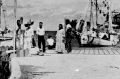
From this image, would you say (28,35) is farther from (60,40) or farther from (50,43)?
(50,43)

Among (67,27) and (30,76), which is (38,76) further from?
(67,27)

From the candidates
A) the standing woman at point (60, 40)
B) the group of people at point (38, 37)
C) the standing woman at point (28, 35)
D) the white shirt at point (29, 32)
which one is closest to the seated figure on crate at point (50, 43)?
the group of people at point (38, 37)

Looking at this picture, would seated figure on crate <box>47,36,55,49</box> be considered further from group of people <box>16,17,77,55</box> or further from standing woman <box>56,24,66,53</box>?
standing woman <box>56,24,66,53</box>

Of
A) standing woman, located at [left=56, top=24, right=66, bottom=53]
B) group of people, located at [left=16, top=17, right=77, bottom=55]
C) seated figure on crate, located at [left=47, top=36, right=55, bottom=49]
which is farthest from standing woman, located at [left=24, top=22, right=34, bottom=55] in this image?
seated figure on crate, located at [left=47, top=36, right=55, bottom=49]

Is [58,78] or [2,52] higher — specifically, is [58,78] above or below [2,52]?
below

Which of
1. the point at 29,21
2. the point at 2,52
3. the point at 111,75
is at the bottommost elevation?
the point at 111,75

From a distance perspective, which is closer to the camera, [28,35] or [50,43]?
[28,35]

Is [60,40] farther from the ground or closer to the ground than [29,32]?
closer to the ground

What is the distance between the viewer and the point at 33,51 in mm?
16438

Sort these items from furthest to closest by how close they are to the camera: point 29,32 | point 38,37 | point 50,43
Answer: point 50,43 → point 38,37 → point 29,32

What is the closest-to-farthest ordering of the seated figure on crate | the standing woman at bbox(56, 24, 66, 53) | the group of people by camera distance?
1. the group of people
2. the standing woman at bbox(56, 24, 66, 53)
3. the seated figure on crate

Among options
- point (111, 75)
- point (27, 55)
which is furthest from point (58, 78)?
point (27, 55)

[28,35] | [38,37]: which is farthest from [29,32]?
[38,37]

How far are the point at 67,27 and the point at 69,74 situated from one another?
7.58 meters
